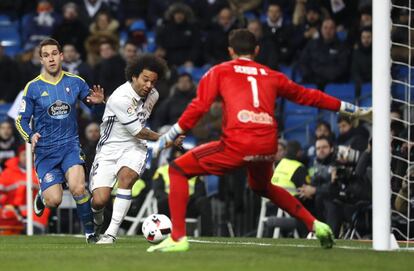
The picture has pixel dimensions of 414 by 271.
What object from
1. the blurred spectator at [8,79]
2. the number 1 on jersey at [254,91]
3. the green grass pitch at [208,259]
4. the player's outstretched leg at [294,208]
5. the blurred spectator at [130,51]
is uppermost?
the blurred spectator at [130,51]

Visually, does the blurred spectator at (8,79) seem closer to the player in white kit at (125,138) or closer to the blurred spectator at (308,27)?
the blurred spectator at (308,27)

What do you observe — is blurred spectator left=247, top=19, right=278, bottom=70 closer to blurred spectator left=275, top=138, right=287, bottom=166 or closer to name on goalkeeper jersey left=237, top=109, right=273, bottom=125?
blurred spectator left=275, top=138, right=287, bottom=166

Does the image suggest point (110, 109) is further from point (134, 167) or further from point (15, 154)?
point (15, 154)

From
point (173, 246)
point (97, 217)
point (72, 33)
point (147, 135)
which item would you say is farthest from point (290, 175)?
point (72, 33)

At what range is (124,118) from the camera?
12586 mm

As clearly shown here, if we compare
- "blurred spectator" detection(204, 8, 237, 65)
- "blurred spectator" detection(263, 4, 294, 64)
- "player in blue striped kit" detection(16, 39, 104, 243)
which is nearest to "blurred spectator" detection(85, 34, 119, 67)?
"blurred spectator" detection(204, 8, 237, 65)

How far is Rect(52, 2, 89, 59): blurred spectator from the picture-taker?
927 inches

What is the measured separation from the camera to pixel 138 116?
41.8ft

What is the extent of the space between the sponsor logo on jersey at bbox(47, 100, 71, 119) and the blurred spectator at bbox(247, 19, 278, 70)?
8768 millimetres

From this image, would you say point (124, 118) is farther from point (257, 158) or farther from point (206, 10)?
point (206, 10)

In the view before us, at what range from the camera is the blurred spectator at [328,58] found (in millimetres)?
20688

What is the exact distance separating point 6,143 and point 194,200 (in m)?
3.92

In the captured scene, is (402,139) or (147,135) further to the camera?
(402,139)

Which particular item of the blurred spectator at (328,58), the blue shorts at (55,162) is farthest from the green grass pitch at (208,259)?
the blurred spectator at (328,58)
